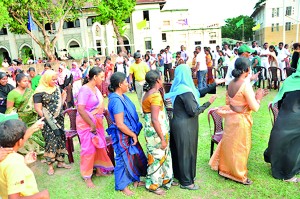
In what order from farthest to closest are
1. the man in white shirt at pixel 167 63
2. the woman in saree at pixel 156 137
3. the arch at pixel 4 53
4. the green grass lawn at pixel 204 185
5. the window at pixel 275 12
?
the window at pixel 275 12, the arch at pixel 4 53, the man in white shirt at pixel 167 63, the green grass lawn at pixel 204 185, the woman in saree at pixel 156 137

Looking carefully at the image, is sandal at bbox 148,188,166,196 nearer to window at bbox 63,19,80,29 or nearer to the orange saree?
the orange saree

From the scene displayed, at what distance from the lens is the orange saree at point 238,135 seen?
10.0 ft

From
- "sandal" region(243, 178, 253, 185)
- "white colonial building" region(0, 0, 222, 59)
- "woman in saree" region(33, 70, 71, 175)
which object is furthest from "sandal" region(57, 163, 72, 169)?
"white colonial building" region(0, 0, 222, 59)

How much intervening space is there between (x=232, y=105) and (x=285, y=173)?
1.16 meters

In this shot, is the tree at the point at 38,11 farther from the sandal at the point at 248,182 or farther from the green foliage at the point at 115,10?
the sandal at the point at 248,182

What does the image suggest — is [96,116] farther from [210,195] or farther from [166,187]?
[210,195]

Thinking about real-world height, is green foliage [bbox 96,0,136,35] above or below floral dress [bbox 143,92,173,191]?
above

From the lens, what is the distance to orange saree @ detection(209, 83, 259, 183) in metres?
3.05

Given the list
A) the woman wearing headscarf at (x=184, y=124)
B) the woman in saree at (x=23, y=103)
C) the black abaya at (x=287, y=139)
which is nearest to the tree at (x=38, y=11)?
the woman in saree at (x=23, y=103)

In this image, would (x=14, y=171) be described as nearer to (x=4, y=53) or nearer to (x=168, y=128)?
(x=168, y=128)

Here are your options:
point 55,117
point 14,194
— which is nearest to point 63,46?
point 55,117

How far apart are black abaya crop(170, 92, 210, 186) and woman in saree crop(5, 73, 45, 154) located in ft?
8.13

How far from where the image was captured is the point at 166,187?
10.9 feet

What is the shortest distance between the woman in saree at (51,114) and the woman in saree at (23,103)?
512 millimetres
